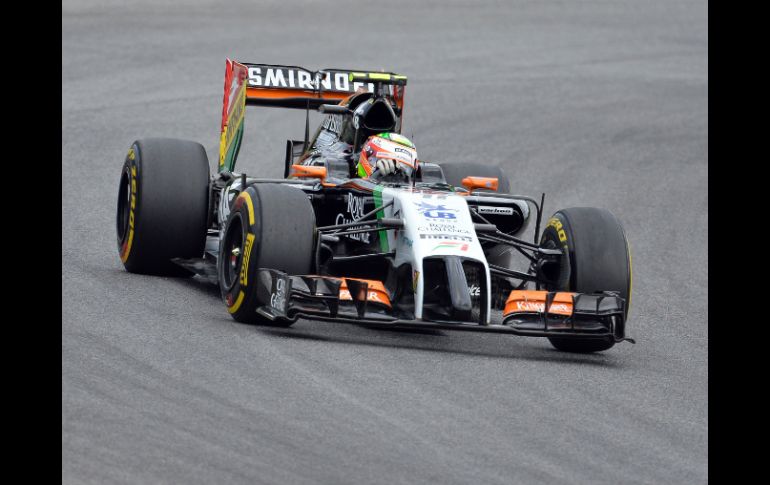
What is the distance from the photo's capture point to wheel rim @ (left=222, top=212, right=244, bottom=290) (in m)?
11.5

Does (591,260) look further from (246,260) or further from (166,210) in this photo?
(166,210)

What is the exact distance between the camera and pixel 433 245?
10.9 m

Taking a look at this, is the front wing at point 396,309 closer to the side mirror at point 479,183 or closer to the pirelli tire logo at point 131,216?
the side mirror at point 479,183

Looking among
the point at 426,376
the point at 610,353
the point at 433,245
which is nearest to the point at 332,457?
the point at 426,376

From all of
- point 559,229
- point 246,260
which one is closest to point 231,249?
point 246,260

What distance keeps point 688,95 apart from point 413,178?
1485 cm

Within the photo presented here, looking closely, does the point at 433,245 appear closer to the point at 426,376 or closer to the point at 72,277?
the point at 426,376

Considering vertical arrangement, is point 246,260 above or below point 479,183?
below

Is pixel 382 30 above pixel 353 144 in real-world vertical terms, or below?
above

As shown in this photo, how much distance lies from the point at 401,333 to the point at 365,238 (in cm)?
91

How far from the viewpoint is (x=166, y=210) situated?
42.3 feet

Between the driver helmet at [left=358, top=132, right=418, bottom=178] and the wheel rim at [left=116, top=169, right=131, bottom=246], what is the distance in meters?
2.17

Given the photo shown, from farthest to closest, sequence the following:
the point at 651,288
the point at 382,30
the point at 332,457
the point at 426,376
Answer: the point at 382,30 < the point at 651,288 < the point at 426,376 < the point at 332,457

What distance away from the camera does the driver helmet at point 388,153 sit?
12.5 m
